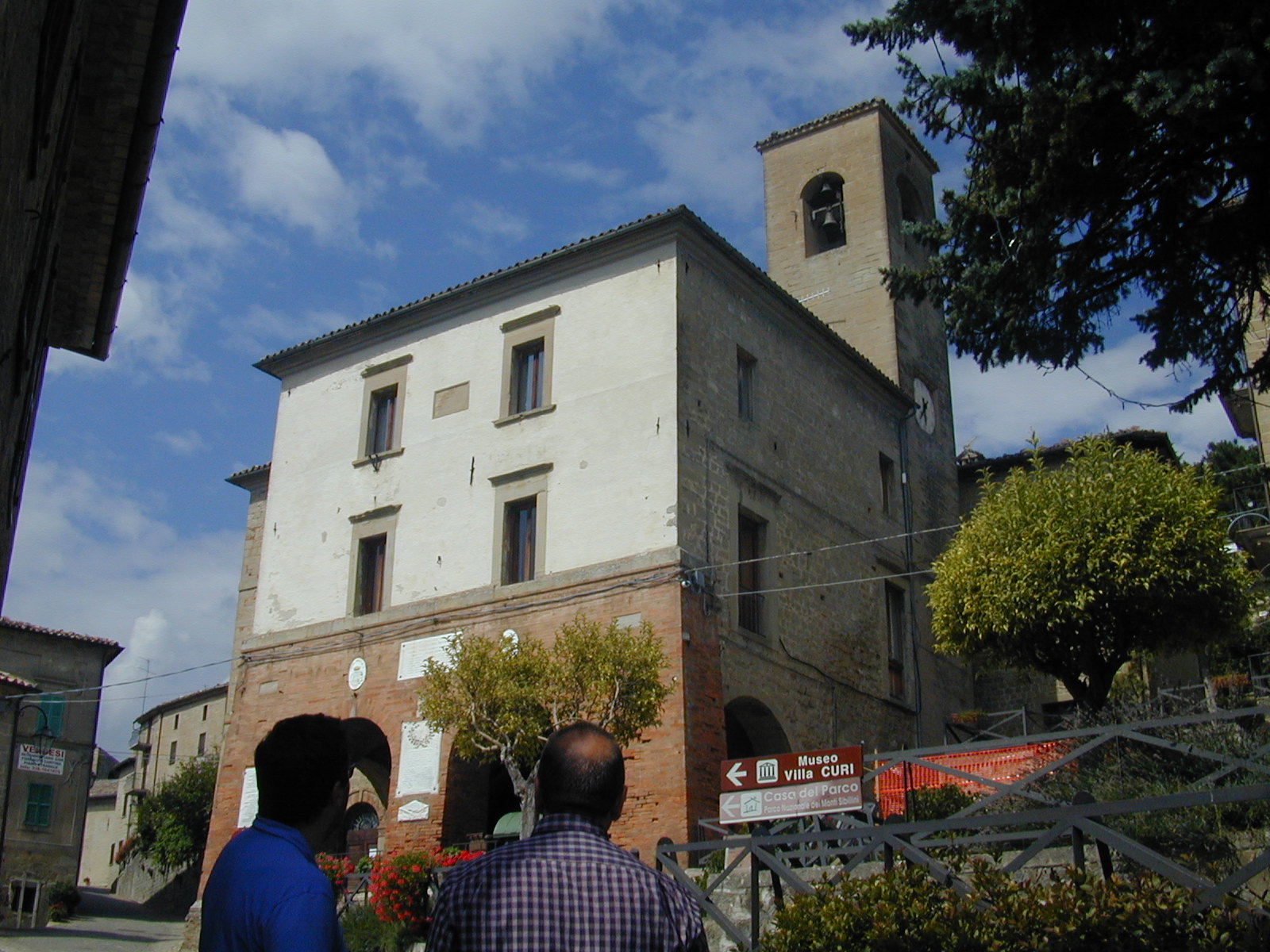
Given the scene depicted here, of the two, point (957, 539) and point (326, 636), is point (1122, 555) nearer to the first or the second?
point (957, 539)

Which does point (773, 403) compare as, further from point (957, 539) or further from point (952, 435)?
point (952, 435)

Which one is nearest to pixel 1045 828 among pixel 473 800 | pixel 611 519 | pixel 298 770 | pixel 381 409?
pixel 611 519

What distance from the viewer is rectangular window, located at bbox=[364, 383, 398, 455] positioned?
23094mm

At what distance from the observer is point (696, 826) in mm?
16828

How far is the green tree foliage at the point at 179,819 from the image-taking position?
100.0ft

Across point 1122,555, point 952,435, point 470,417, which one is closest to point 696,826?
point 1122,555

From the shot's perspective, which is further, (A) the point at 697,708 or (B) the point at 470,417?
(B) the point at 470,417

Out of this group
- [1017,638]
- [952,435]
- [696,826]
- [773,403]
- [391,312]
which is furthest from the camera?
[952,435]

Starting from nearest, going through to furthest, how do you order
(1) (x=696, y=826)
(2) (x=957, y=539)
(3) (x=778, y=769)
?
(3) (x=778, y=769)
(1) (x=696, y=826)
(2) (x=957, y=539)

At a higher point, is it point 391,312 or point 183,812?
point 391,312

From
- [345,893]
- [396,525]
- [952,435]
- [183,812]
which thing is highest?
[952,435]

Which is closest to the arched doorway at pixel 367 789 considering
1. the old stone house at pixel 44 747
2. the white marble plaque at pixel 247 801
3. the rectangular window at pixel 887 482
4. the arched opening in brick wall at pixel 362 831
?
the arched opening in brick wall at pixel 362 831

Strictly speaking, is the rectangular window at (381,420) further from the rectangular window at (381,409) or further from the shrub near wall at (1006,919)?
the shrub near wall at (1006,919)

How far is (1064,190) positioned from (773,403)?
12.8 m
